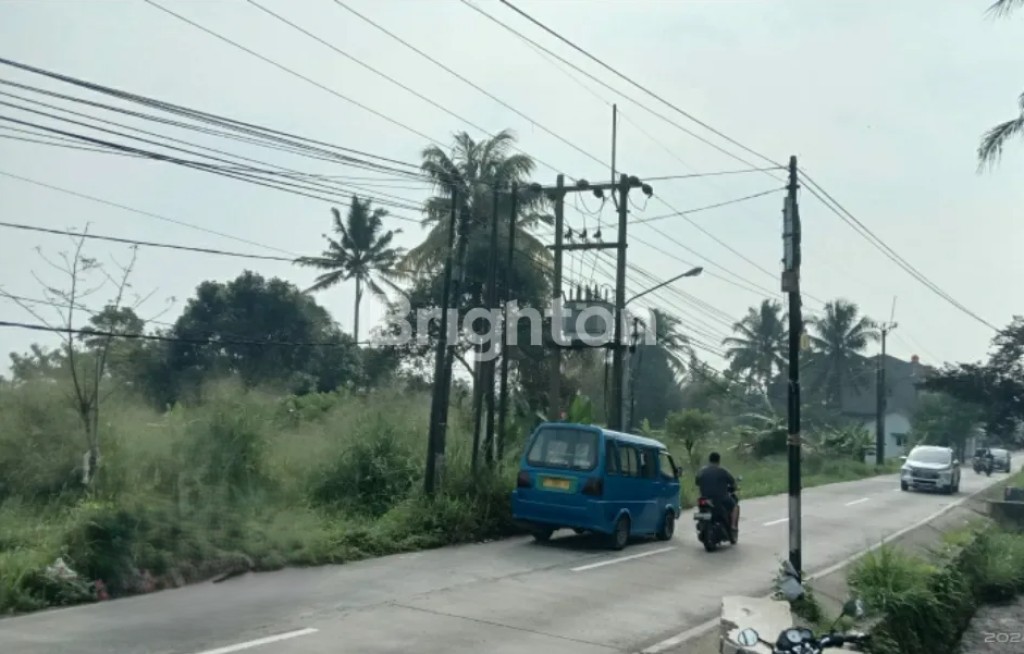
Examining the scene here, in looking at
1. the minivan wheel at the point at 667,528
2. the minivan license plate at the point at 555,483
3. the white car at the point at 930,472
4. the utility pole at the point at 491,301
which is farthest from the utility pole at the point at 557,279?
the white car at the point at 930,472

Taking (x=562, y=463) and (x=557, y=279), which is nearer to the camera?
(x=562, y=463)

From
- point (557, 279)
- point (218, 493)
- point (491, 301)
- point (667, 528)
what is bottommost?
point (667, 528)

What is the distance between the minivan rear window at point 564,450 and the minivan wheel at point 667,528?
290cm

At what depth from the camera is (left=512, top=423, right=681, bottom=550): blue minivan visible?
16.6 meters

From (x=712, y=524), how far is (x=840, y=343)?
193ft

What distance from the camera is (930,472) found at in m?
36.8

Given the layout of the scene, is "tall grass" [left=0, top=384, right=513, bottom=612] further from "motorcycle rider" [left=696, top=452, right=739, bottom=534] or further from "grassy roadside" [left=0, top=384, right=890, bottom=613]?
"motorcycle rider" [left=696, top=452, right=739, bottom=534]

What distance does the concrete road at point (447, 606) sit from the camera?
9.36 meters

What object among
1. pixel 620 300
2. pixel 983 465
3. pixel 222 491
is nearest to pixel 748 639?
pixel 222 491

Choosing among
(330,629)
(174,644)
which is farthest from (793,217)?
(174,644)

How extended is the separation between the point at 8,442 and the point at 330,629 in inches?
402

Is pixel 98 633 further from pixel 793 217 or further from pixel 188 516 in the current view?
pixel 793 217

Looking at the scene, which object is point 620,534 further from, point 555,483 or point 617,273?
point 617,273

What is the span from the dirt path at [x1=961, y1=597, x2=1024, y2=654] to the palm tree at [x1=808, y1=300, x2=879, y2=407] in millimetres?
58856
